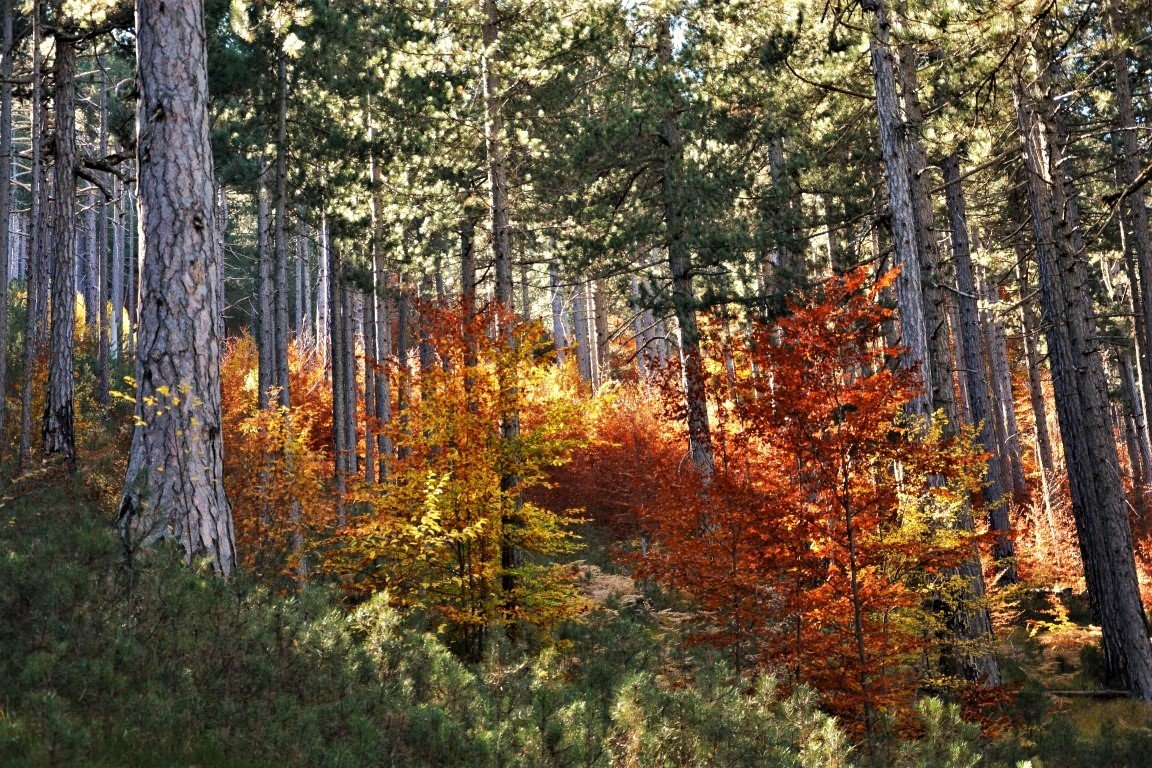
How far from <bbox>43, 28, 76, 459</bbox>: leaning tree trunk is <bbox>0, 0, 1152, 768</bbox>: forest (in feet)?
0.17

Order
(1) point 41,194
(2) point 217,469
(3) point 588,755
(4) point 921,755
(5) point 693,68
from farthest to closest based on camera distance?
1. (1) point 41,194
2. (5) point 693,68
3. (4) point 921,755
4. (2) point 217,469
5. (3) point 588,755

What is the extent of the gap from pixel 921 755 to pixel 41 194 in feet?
57.1

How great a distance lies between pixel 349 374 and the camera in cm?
1805

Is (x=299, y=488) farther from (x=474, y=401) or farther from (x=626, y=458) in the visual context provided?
(x=626, y=458)

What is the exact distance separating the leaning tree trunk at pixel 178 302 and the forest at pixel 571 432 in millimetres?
27

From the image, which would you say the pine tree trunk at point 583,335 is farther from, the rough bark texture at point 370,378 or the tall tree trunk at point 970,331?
the tall tree trunk at point 970,331

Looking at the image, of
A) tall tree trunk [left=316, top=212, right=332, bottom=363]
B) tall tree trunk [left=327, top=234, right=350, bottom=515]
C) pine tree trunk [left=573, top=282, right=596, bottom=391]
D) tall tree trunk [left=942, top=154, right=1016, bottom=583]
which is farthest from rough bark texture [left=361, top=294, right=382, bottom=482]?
tall tree trunk [left=942, top=154, right=1016, bottom=583]

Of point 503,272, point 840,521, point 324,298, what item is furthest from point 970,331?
point 324,298

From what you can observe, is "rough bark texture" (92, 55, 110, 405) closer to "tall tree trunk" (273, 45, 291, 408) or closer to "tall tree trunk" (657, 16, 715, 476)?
"tall tree trunk" (273, 45, 291, 408)

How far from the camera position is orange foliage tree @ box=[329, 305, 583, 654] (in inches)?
384

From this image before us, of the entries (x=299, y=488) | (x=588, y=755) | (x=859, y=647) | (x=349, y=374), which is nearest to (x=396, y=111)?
(x=349, y=374)

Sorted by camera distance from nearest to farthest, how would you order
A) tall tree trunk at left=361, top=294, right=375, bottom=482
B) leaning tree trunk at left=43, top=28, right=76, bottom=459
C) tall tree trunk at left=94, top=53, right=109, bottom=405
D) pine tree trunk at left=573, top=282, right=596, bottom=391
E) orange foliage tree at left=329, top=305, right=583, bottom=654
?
orange foliage tree at left=329, top=305, right=583, bottom=654 < leaning tree trunk at left=43, top=28, right=76, bottom=459 < tall tree trunk at left=94, top=53, right=109, bottom=405 < tall tree trunk at left=361, top=294, right=375, bottom=482 < pine tree trunk at left=573, top=282, right=596, bottom=391

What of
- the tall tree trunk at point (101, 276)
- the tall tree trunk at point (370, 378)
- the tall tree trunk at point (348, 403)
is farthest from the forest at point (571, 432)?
the tall tree trunk at point (101, 276)

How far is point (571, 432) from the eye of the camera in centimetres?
1110
